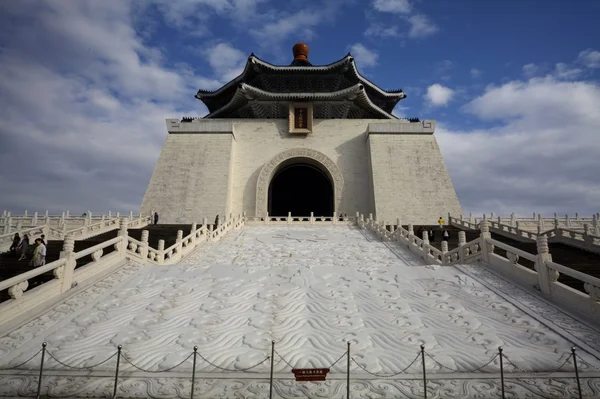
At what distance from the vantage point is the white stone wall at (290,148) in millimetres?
21125

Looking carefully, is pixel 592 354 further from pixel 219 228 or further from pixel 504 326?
pixel 219 228

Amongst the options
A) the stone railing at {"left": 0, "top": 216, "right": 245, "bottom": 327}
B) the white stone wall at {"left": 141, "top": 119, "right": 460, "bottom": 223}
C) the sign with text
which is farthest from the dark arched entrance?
the sign with text

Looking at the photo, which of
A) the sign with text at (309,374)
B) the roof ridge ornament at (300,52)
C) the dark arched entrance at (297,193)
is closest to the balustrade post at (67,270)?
Answer: the sign with text at (309,374)

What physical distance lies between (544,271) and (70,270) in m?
8.51

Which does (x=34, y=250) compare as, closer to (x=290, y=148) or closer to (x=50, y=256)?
(x=50, y=256)

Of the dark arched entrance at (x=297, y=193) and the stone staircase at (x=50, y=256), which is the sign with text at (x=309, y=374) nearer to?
the stone staircase at (x=50, y=256)

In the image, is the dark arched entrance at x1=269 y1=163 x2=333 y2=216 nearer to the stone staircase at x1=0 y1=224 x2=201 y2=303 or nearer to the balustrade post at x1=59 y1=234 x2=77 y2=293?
the stone staircase at x1=0 y1=224 x2=201 y2=303

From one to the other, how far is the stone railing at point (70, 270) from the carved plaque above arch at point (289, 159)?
37.5ft

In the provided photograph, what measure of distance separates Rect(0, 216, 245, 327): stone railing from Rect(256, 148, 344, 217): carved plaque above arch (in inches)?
450

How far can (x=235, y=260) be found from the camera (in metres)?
10.7

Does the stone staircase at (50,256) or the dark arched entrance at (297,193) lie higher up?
the dark arched entrance at (297,193)

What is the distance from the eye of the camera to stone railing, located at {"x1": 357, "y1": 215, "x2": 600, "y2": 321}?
5203 mm

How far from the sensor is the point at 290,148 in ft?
76.5

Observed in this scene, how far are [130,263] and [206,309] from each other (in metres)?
3.54
